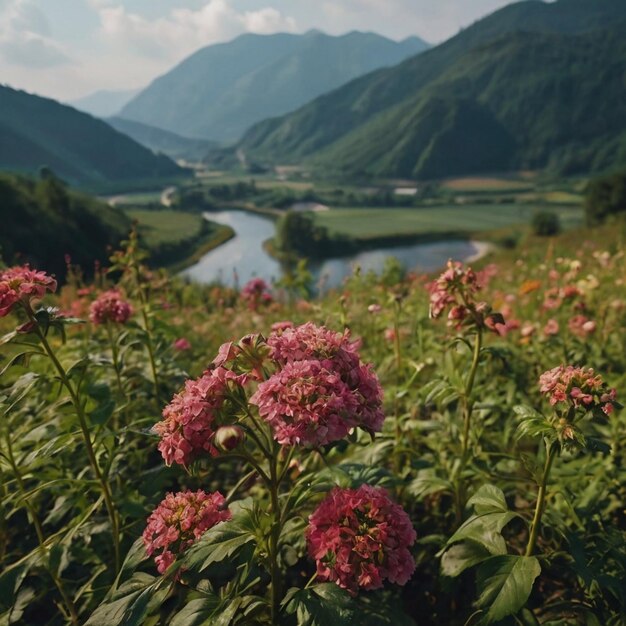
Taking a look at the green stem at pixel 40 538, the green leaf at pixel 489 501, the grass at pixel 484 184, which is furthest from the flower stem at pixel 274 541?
the grass at pixel 484 184

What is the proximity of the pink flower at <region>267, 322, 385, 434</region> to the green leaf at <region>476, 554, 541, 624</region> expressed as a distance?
0.75 meters

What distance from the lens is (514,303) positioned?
23.9 feet

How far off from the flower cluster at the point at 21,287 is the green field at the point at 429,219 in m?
90.7

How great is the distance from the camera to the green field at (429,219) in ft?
335

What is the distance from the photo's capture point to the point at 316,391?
1726 mm

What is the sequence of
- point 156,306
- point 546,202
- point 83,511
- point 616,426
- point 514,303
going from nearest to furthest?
point 83,511 → point 616,426 → point 156,306 → point 514,303 → point 546,202

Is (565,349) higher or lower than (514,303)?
higher

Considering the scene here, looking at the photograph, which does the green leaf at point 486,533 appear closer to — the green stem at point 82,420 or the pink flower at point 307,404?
the pink flower at point 307,404

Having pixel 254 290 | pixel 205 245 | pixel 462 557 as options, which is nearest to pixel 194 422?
pixel 462 557

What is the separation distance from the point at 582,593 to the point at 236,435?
229cm

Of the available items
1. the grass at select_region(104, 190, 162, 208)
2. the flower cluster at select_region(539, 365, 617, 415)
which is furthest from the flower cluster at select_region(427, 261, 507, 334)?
the grass at select_region(104, 190, 162, 208)

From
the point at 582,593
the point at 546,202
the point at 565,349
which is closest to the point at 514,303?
the point at 565,349

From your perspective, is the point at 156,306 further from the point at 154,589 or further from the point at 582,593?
the point at 582,593

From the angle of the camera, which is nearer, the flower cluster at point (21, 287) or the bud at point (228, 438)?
the bud at point (228, 438)
